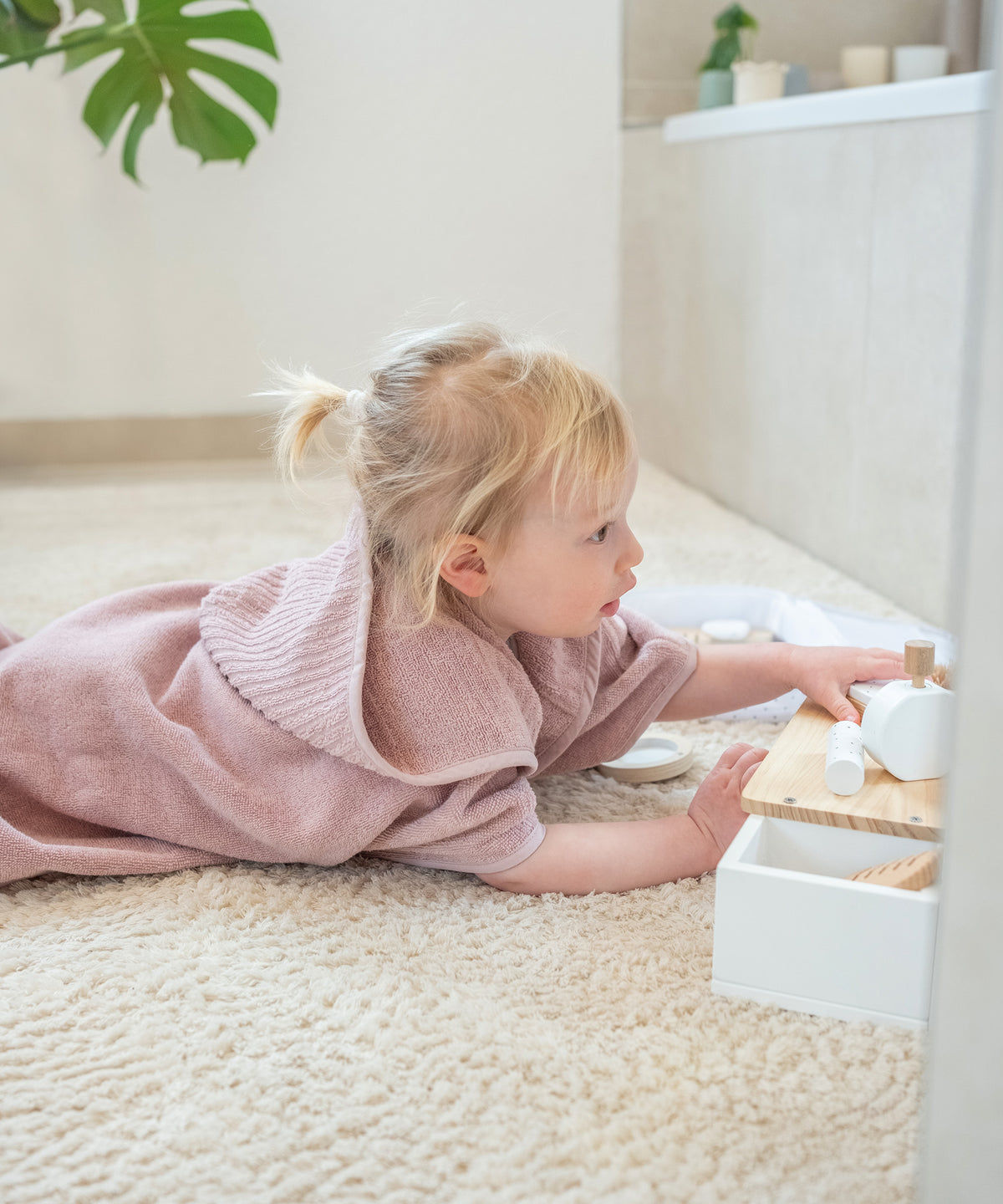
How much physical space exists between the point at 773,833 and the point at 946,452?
698 millimetres

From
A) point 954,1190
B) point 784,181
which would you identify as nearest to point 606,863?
point 954,1190

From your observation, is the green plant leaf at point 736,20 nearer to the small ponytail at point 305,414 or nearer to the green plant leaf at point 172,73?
the green plant leaf at point 172,73

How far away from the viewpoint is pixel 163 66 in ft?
5.82

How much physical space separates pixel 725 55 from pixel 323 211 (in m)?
0.77

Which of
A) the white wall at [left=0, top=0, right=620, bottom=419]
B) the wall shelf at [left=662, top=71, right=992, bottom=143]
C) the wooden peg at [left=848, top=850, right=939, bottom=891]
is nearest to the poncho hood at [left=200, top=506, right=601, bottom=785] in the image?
the wooden peg at [left=848, top=850, right=939, bottom=891]

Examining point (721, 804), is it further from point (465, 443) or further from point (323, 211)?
point (323, 211)

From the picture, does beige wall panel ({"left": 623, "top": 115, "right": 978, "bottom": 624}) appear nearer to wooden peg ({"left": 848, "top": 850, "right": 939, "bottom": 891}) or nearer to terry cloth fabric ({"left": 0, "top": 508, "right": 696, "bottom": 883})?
terry cloth fabric ({"left": 0, "top": 508, "right": 696, "bottom": 883})

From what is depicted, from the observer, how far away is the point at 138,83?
5.89 ft

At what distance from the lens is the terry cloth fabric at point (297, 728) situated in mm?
788

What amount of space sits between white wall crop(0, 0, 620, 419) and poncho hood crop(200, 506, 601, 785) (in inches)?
54.6

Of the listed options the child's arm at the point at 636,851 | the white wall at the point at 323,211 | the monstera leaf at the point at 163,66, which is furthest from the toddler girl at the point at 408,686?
the white wall at the point at 323,211

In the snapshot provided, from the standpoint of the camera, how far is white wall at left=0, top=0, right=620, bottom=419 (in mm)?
2166

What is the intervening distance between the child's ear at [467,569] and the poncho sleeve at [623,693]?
166 millimetres

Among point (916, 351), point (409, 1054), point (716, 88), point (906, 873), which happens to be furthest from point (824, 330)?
point (409, 1054)
